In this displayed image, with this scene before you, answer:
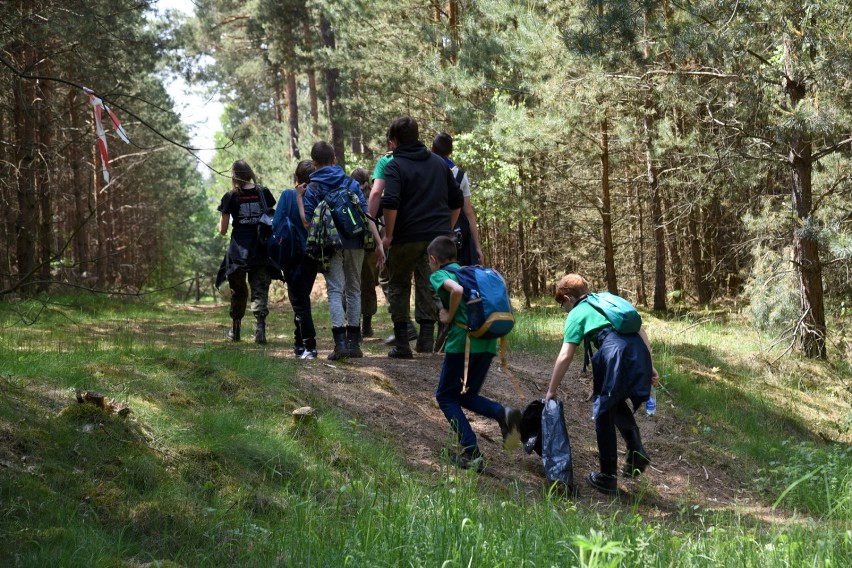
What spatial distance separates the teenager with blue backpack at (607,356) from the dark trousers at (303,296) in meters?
2.98

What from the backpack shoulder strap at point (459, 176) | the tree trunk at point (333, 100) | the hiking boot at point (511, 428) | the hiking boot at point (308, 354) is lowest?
the hiking boot at point (511, 428)

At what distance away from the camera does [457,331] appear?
20.3 feet

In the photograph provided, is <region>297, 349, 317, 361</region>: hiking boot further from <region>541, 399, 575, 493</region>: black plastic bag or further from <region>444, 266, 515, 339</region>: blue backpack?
<region>541, 399, 575, 493</region>: black plastic bag

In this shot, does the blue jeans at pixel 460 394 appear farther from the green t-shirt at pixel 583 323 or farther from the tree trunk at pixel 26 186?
the tree trunk at pixel 26 186

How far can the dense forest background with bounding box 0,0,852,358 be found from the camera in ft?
36.1

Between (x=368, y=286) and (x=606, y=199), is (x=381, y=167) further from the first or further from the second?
(x=606, y=199)

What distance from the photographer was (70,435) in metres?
5.27

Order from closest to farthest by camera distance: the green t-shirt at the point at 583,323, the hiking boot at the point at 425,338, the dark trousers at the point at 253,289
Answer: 1. the green t-shirt at the point at 583,323
2. the hiking boot at the point at 425,338
3. the dark trousers at the point at 253,289

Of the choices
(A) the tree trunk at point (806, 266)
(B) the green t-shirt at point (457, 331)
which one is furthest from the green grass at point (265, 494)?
(A) the tree trunk at point (806, 266)

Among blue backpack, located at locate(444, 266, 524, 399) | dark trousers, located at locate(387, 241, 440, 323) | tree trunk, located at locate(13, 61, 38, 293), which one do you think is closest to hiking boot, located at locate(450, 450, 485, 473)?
blue backpack, located at locate(444, 266, 524, 399)

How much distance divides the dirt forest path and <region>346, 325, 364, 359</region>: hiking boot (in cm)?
8

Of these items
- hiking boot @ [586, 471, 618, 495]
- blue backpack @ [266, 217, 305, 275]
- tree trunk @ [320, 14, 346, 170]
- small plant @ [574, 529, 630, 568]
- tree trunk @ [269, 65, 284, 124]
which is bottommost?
hiking boot @ [586, 471, 618, 495]

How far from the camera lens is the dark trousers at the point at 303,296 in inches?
335

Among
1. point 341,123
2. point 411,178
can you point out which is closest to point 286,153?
point 341,123
